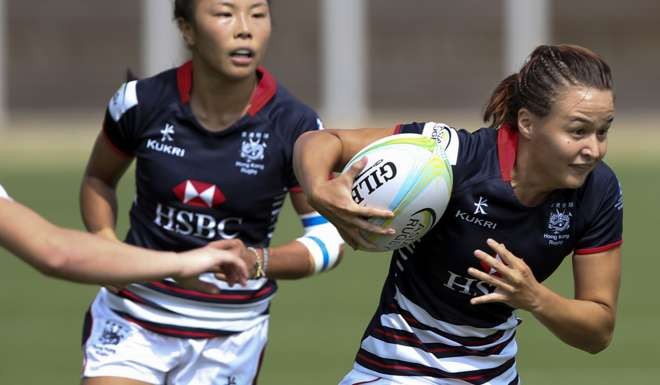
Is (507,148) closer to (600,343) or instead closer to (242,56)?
(600,343)

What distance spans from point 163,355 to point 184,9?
4.46ft

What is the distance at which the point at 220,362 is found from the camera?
544cm

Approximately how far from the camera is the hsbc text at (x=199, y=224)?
5418 millimetres

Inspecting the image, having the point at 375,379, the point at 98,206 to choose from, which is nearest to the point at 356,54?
the point at 98,206

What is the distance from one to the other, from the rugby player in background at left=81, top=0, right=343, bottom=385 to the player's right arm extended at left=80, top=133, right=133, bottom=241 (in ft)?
0.19

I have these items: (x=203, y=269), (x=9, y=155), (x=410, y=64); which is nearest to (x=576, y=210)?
(x=203, y=269)

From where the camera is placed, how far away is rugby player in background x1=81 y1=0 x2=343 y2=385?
5402 mm

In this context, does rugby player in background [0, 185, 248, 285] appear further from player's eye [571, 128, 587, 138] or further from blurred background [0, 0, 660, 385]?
blurred background [0, 0, 660, 385]

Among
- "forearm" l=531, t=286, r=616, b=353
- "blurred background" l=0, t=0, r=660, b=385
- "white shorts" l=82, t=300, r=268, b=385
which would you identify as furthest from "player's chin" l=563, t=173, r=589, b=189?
"blurred background" l=0, t=0, r=660, b=385

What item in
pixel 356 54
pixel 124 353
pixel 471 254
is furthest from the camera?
pixel 356 54

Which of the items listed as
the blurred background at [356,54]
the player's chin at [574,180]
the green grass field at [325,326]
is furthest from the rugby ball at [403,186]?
the blurred background at [356,54]

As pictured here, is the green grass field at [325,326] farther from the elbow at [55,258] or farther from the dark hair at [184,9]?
the elbow at [55,258]

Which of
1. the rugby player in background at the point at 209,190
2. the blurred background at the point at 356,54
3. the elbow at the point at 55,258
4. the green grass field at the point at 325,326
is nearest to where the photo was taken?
the elbow at the point at 55,258

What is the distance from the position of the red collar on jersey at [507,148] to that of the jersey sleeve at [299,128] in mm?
925
